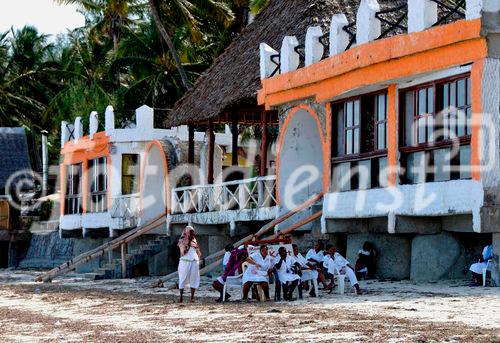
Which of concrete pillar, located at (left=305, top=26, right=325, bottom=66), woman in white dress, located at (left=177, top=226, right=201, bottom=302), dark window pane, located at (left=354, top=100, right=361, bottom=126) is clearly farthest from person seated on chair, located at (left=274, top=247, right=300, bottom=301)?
concrete pillar, located at (left=305, top=26, right=325, bottom=66)

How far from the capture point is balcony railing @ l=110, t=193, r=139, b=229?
112 feet

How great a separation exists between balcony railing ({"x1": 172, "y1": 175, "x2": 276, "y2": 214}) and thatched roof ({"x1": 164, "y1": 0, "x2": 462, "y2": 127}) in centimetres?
186

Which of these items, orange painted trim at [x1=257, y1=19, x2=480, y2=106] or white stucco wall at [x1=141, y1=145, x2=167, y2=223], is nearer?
orange painted trim at [x1=257, y1=19, x2=480, y2=106]

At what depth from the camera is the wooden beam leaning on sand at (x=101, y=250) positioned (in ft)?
103

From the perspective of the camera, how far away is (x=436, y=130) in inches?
814

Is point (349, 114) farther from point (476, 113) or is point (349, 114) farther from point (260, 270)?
point (260, 270)

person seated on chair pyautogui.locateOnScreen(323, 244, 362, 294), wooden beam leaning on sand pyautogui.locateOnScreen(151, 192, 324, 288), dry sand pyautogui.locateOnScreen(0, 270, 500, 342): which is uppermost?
wooden beam leaning on sand pyautogui.locateOnScreen(151, 192, 324, 288)

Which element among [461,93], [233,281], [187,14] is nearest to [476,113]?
[461,93]

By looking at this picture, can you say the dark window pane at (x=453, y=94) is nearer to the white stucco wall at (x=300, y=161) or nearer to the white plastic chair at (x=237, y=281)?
the white plastic chair at (x=237, y=281)

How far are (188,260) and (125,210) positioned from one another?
A: 15222 millimetres

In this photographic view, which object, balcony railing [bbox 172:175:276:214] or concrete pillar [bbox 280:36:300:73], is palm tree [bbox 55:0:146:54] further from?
concrete pillar [bbox 280:36:300:73]

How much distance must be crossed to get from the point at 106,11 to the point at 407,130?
2767 centimetres

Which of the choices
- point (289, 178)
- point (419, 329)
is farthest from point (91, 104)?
point (419, 329)

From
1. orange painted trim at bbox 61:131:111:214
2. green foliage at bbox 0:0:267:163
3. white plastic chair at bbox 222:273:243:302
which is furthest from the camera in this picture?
green foliage at bbox 0:0:267:163
